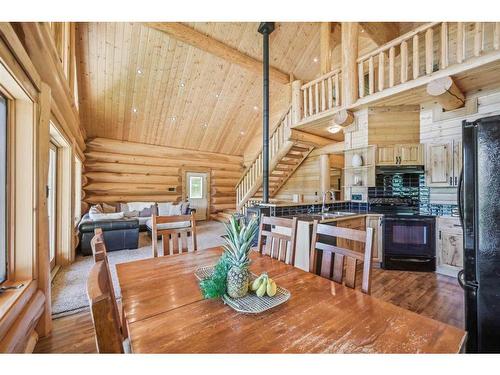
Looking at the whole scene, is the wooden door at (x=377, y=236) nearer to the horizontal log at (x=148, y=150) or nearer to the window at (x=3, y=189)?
the window at (x=3, y=189)

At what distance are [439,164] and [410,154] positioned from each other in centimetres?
43

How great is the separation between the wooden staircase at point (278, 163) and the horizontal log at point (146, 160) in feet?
6.45

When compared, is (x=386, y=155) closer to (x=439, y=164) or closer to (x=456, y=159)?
(x=439, y=164)

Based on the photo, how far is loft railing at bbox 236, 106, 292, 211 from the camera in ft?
18.8

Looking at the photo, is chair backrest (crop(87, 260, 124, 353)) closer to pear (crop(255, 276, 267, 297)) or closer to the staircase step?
pear (crop(255, 276, 267, 297))

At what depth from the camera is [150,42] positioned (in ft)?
16.5

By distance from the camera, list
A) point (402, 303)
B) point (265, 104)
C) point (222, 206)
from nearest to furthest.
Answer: point (402, 303) < point (265, 104) < point (222, 206)

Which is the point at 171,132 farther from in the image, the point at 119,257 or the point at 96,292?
the point at 96,292

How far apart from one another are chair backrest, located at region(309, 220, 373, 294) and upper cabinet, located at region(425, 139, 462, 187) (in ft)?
10.3

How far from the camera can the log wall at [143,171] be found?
6922 mm

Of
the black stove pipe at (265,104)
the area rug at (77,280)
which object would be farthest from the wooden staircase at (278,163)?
the area rug at (77,280)

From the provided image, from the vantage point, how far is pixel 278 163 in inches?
252

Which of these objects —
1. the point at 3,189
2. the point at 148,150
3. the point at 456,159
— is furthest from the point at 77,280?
the point at 456,159

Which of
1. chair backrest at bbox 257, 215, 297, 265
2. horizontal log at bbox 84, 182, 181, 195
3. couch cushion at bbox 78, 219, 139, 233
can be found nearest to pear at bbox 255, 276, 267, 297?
chair backrest at bbox 257, 215, 297, 265
